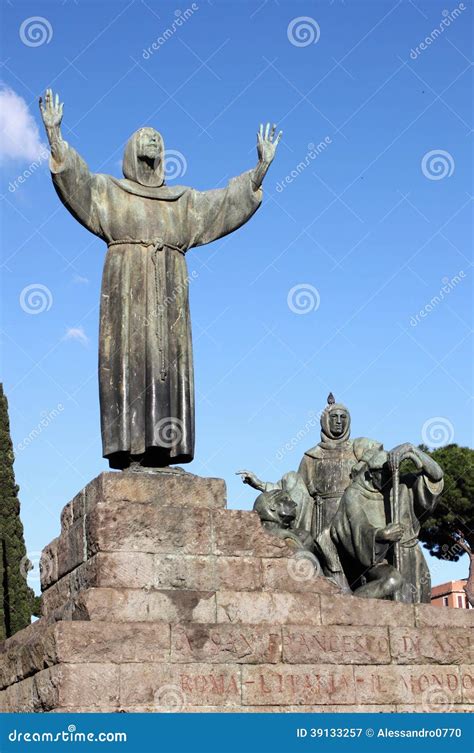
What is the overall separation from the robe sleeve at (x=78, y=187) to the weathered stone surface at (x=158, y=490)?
9.12ft

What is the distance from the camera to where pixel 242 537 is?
1187 centimetres

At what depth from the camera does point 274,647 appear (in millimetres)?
11250

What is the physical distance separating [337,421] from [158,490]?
162 inches

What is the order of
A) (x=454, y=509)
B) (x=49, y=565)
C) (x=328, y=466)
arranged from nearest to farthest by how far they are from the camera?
(x=49, y=565)
(x=328, y=466)
(x=454, y=509)

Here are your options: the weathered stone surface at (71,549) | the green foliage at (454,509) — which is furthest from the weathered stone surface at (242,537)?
the green foliage at (454,509)

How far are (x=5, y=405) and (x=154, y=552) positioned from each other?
659 inches

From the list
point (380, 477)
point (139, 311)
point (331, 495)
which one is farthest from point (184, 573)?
point (331, 495)

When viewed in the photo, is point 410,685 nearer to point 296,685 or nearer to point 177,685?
point 296,685

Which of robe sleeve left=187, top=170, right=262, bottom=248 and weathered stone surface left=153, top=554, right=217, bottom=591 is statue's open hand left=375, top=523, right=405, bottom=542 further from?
robe sleeve left=187, top=170, right=262, bottom=248

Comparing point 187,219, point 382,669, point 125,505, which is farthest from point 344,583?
point 187,219

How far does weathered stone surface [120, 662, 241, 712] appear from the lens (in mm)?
10656

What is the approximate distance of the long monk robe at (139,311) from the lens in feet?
41.1

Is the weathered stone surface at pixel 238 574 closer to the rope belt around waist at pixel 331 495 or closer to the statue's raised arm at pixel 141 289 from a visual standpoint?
the statue's raised arm at pixel 141 289

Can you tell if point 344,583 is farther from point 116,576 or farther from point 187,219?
point 187,219
